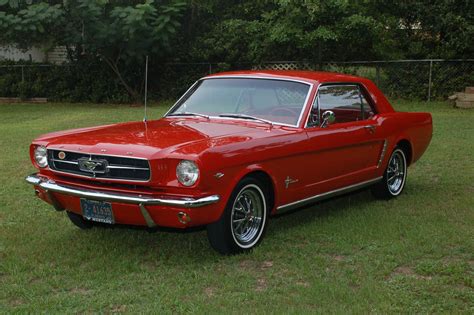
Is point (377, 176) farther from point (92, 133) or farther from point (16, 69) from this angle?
point (16, 69)

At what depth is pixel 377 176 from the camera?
21.7 ft

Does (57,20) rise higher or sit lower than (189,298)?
higher

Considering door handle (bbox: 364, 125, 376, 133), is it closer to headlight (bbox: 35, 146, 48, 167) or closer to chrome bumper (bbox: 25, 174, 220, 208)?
chrome bumper (bbox: 25, 174, 220, 208)

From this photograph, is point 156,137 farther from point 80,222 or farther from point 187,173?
point 80,222

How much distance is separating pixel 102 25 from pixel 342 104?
14.1 m

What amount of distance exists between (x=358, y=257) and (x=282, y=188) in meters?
0.91

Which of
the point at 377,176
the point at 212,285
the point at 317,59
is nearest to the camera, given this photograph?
the point at 212,285

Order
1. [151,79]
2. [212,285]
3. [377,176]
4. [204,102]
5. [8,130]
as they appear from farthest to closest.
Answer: [151,79], [8,130], [377,176], [204,102], [212,285]

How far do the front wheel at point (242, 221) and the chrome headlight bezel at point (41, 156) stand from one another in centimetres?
159

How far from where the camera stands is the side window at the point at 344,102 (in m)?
6.03

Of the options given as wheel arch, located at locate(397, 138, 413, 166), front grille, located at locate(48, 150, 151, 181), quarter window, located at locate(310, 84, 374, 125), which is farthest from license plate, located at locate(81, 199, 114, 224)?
wheel arch, located at locate(397, 138, 413, 166)

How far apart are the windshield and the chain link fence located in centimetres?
1401

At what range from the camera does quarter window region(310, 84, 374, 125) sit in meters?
5.88

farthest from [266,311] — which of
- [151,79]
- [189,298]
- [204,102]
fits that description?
[151,79]
